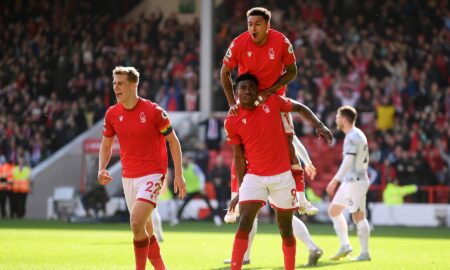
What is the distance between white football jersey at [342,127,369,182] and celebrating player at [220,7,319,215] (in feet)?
14.9

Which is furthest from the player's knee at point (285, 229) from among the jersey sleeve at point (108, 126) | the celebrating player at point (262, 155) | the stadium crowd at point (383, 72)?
the stadium crowd at point (383, 72)

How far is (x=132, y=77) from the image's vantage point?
11.4 meters

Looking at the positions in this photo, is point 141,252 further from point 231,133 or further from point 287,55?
point 287,55

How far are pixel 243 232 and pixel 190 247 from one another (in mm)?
7730

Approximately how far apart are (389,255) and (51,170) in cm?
1770

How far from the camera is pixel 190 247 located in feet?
60.2

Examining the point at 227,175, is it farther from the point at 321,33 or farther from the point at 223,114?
the point at 321,33

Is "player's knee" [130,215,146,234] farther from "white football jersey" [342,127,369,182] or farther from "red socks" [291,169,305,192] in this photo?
"white football jersey" [342,127,369,182]

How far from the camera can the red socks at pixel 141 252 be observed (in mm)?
11062

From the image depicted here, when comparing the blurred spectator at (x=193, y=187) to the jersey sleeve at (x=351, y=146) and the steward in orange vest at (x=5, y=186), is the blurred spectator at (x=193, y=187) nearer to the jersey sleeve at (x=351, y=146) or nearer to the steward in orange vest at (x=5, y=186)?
the steward in orange vest at (x=5, y=186)

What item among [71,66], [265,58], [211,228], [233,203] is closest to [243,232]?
[233,203]

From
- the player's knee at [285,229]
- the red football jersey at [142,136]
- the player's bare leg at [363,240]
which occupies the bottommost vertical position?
the player's bare leg at [363,240]

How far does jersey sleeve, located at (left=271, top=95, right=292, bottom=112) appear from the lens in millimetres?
10914

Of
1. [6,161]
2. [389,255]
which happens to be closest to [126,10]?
[6,161]
